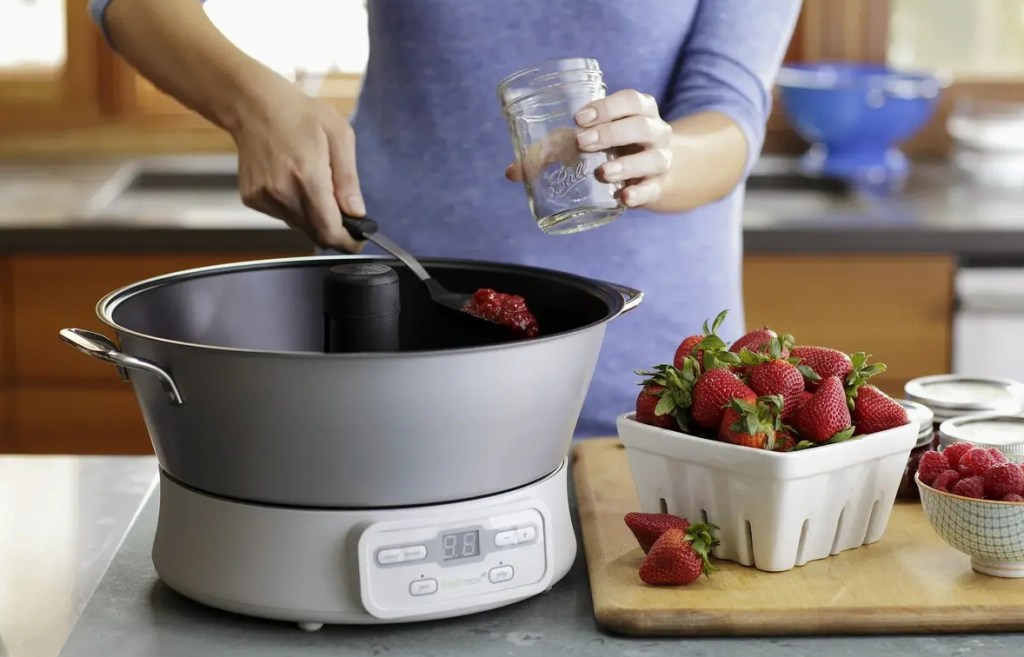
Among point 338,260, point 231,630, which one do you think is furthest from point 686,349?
point 231,630

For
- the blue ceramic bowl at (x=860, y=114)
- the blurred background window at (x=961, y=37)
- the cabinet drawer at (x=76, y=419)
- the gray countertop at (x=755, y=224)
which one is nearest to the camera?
the gray countertop at (x=755, y=224)

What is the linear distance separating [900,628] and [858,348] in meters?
1.31

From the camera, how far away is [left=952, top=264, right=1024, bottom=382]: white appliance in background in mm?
2078

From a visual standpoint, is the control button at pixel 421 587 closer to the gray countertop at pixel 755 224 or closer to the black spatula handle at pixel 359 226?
the black spatula handle at pixel 359 226

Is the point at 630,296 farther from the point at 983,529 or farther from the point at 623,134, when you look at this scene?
the point at 983,529

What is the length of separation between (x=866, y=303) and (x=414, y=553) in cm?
141

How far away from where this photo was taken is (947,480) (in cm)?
92

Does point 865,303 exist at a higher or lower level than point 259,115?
lower

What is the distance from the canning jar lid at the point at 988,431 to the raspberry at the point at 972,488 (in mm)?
81

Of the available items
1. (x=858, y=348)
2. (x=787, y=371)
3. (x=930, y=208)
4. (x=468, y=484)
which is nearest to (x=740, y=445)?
(x=787, y=371)

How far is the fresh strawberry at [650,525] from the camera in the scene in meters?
0.92

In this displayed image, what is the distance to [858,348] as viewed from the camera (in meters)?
2.13

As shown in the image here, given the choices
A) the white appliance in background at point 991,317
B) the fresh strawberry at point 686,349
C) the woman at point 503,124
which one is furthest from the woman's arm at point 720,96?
the white appliance in background at point 991,317

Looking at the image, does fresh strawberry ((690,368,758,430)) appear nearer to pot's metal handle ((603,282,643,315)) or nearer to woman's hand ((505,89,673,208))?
pot's metal handle ((603,282,643,315))
